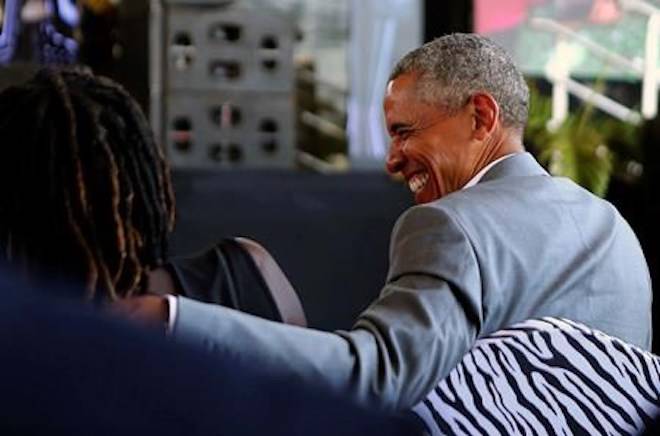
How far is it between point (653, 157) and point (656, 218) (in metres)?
0.35

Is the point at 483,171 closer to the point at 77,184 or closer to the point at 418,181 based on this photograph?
the point at 418,181

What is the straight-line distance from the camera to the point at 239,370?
401mm

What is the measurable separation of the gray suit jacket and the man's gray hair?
112 millimetres

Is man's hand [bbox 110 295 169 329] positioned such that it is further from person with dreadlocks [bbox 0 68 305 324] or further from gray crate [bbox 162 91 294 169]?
gray crate [bbox 162 91 294 169]

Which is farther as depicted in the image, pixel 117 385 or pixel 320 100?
pixel 320 100

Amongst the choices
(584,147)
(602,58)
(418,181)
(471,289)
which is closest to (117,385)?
(471,289)

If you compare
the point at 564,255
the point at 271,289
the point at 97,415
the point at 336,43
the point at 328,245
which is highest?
the point at 97,415

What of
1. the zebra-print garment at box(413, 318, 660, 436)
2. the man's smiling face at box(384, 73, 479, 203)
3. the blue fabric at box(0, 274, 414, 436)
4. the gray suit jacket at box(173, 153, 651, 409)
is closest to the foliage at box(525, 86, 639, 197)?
the man's smiling face at box(384, 73, 479, 203)

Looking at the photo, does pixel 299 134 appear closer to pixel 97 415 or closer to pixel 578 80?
pixel 578 80

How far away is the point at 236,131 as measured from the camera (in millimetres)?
5434

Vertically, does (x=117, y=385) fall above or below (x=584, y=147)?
above

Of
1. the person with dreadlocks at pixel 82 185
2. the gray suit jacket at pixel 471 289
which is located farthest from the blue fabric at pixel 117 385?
the person with dreadlocks at pixel 82 185

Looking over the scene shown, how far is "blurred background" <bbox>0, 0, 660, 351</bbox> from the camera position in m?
4.74

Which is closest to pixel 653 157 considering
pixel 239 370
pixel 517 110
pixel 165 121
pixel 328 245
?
pixel 328 245
